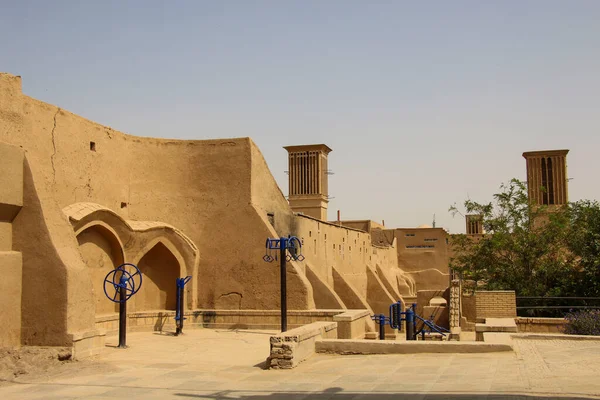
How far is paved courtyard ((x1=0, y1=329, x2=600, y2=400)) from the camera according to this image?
7012 mm

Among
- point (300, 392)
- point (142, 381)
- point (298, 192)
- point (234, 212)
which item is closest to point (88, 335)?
point (142, 381)

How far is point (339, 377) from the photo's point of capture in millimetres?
8188

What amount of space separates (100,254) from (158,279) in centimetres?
198

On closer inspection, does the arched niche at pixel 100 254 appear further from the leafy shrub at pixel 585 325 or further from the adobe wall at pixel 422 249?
the adobe wall at pixel 422 249

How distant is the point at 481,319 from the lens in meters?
14.9

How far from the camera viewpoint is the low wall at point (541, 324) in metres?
14.2

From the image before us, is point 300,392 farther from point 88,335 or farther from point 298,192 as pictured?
point 298,192

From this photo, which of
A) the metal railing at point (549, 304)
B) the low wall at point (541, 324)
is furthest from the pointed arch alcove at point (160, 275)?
the metal railing at point (549, 304)

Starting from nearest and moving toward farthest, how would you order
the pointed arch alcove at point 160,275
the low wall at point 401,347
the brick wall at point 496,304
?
the low wall at point 401,347, the brick wall at point 496,304, the pointed arch alcove at point 160,275

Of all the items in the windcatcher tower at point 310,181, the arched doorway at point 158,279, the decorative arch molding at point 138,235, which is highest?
the windcatcher tower at point 310,181

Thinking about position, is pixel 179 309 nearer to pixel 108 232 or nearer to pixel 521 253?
pixel 108 232

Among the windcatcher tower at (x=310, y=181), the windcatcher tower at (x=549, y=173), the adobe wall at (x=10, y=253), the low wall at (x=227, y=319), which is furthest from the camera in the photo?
the windcatcher tower at (x=549, y=173)

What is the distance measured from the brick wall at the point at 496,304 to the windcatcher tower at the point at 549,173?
25740 mm

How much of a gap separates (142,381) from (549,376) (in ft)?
16.6
